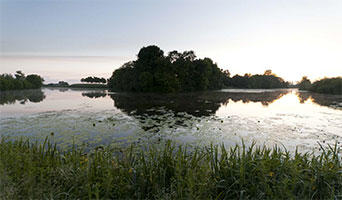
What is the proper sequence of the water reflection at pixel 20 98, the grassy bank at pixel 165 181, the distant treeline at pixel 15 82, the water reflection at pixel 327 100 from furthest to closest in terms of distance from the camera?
the distant treeline at pixel 15 82, the water reflection at pixel 20 98, the water reflection at pixel 327 100, the grassy bank at pixel 165 181

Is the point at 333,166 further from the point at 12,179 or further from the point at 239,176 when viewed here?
the point at 12,179

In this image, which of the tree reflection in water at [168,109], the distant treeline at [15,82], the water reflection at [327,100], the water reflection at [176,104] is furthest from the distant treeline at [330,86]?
the distant treeline at [15,82]

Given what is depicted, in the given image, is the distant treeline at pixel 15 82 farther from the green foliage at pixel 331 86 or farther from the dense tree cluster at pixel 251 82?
the dense tree cluster at pixel 251 82

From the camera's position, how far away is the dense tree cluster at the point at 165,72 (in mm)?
41375

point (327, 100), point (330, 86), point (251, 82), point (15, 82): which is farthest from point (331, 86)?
A: point (15, 82)

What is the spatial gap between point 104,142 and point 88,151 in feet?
2.99

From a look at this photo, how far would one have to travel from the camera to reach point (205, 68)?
168 feet

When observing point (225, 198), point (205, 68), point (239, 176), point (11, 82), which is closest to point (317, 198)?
point (239, 176)

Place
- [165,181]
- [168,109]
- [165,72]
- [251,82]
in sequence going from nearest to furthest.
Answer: [165,181]
[168,109]
[165,72]
[251,82]

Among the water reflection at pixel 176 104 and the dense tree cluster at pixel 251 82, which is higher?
the dense tree cluster at pixel 251 82

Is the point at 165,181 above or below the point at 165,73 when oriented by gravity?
below

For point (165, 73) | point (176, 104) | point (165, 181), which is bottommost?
point (165, 181)

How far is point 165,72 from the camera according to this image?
1625 inches

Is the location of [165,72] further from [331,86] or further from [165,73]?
[331,86]
